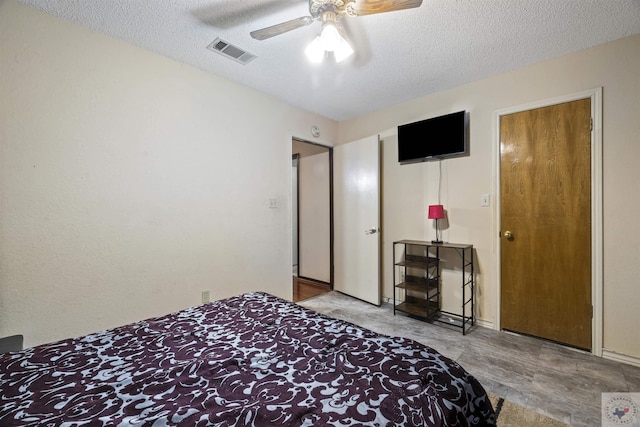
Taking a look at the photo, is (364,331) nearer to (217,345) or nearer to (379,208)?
(217,345)

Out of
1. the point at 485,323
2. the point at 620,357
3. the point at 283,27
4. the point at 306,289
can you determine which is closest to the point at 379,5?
the point at 283,27

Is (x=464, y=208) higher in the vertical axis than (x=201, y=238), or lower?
higher

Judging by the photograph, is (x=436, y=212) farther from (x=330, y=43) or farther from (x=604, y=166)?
(x=330, y=43)

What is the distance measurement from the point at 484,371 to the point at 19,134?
3.52m

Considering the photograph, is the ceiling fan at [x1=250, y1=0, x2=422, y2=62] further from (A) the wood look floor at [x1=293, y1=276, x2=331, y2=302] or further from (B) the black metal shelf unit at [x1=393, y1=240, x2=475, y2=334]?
(A) the wood look floor at [x1=293, y1=276, x2=331, y2=302]

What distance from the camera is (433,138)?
3.01m

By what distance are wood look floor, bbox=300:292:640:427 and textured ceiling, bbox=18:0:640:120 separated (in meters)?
2.47

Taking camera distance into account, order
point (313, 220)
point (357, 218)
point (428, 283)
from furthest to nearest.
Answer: point (313, 220), point (357, 218), point (428, 283)

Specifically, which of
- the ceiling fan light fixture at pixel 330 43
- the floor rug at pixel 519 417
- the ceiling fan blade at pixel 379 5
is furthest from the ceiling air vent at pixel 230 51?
the floor rug at pixel 519 417

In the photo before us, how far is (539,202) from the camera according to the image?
2461mm

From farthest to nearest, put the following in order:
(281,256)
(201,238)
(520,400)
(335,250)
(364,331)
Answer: (335,250), (281,256), (201,238), (520,400), (364,331)

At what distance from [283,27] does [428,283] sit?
260 cm

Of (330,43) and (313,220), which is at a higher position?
(330,43)

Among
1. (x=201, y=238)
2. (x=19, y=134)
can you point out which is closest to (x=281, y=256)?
(x=201, y=238)
